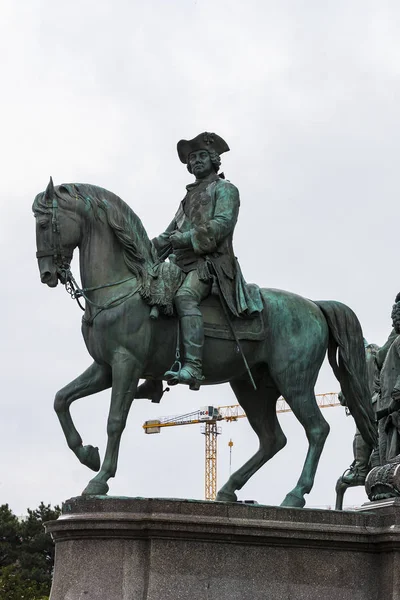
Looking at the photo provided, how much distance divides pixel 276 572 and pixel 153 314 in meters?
3.20

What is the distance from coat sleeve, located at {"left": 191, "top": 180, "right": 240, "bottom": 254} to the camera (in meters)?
16.1

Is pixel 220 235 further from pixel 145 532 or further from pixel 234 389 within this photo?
pixel 145 532

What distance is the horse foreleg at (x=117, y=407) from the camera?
15.0 m

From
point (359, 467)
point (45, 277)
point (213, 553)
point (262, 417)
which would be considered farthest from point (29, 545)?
point (213, 553)

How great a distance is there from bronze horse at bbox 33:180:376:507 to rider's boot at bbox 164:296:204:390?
0.81 feet

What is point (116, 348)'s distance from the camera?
50.1 feet

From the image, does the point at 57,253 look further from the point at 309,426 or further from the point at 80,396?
the point at 309,426

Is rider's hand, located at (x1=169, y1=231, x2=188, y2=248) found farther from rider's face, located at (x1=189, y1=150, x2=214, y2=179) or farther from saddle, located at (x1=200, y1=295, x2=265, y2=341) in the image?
rider's face, located at (x1=189, y1=150, x2=214, y2=179)

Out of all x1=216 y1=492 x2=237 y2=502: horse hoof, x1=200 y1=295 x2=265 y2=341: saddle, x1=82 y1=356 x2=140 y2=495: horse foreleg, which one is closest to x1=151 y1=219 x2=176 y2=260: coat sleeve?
x1=200 y1=295 x2=265 y2=341: saddle

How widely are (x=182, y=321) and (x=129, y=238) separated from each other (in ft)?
3.79

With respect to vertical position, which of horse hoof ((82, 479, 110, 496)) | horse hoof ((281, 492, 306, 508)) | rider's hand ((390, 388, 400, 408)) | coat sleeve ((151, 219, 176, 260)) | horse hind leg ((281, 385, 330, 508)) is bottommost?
horse hoof ((82, 479, 110, 496))

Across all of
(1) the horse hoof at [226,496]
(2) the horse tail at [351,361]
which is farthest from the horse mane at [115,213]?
(1) the horse hoof at [226,496]

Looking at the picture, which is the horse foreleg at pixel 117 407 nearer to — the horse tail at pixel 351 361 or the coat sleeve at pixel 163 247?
the coat sleeve at pixel 163 247

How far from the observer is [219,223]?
16.2 meters
